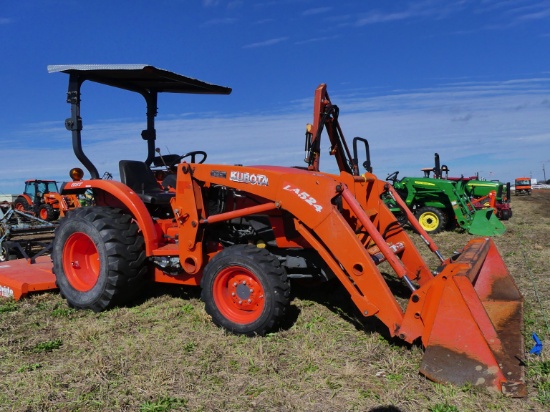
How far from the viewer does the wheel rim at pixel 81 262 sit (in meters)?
5.00

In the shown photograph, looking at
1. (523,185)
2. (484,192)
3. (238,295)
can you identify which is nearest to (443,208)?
(484,192)

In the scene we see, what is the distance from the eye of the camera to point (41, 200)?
1991cm

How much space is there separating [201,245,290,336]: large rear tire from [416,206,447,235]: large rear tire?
895cm

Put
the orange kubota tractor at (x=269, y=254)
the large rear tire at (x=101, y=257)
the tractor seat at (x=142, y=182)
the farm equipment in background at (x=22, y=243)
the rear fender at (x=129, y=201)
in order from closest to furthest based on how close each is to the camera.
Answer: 1. the orange kubota tractor at (x=269, y=254)
2. the large rear tire at (x=101, y=257)
3. the rear fender at (x=129, y=201)
4. the tractor seat at (x=142, y=182)
5. the farm equipment in background at (x=22, y=243)

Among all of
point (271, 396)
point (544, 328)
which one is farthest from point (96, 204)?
point (544, 328)

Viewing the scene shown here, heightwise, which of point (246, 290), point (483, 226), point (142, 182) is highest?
point (142, 182)

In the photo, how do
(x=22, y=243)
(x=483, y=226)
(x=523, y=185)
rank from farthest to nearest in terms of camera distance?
(x=523, y=185) < (x=483, y=226) < (x=22, y=243)

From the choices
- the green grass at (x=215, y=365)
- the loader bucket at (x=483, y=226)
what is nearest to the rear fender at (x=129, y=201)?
the green grass at (x=215, y=365)

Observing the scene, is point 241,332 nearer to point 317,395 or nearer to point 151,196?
point 317,395

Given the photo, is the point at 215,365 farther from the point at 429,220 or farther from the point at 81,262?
the point at 429,220

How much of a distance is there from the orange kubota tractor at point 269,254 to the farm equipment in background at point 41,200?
47.2 ft

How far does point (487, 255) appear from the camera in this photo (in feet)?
15.7

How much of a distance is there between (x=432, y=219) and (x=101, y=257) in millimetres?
9562

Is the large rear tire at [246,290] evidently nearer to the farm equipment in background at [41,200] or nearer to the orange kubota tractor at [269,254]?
the orange kubota tractor at [269,254]
